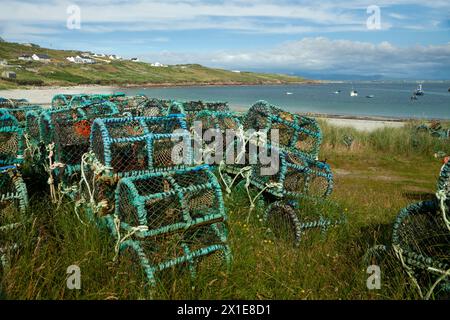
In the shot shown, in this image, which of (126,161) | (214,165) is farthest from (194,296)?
(214,165)

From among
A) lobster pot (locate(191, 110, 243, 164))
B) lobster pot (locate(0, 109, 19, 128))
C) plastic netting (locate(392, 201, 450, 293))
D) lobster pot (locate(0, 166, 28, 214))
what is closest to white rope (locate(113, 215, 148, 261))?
lobster pot (locate(0, 166, 28, 214))

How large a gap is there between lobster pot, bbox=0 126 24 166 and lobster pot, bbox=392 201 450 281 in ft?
12.0

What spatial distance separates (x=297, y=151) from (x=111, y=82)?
77.4m

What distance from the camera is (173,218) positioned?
311 centimetres

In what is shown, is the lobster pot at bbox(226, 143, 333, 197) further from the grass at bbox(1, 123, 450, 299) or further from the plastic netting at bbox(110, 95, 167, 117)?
the plastic netting at bbox(110, 95, 167, 117)

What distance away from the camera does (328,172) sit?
4887mm

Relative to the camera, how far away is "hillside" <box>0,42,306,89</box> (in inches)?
2528

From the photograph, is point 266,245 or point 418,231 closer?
point 418,231

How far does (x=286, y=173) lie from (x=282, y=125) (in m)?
0.87

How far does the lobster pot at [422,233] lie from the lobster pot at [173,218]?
1.33 meters

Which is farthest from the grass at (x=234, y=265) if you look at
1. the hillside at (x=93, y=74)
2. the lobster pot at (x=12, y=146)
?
the hillside at (x=93, y=74)

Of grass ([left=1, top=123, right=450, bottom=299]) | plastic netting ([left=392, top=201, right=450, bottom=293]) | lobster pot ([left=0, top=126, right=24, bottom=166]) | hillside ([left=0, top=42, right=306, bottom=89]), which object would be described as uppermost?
hillside ([left=0, top=42, right=306, bottom=89])
